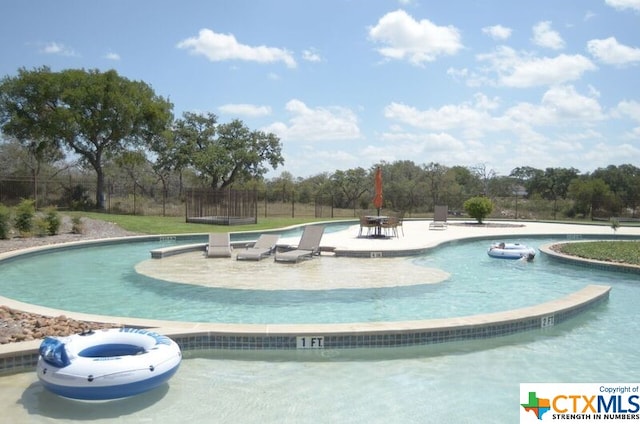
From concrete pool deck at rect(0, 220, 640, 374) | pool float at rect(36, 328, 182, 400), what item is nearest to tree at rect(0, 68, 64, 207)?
concrete pool deck at rect(0, 220, 640, 374)

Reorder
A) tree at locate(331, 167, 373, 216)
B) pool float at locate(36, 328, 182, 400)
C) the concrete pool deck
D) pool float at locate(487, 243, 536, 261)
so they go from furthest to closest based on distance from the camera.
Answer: tree at locate(331, 167, 373, 216) → pool float at locate(487, 243, 536, 261) → the concrete pool deck → pool float at locate(36, 328, 182, 400)

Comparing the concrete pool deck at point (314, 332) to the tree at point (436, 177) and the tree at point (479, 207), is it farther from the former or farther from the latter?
the tree at point (436, 177)

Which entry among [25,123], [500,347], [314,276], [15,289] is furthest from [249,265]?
[25,123]

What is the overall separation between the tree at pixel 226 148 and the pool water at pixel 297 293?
24.1 meters

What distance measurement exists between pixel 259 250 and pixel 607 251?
9.21 meters

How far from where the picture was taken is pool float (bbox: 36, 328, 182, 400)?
4387 mm

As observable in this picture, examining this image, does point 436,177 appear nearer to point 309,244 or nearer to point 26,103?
point 26,103

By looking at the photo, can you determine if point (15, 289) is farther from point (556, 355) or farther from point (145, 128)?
point (145, 128)

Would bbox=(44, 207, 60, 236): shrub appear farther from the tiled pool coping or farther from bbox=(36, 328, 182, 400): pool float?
bbox=(36, 328, 182, 400): pool float

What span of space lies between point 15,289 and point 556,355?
9041mm

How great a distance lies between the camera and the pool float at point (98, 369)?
439cm

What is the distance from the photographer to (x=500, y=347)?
20.7 feet

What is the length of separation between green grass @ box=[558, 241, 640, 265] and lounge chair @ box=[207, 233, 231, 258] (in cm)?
889

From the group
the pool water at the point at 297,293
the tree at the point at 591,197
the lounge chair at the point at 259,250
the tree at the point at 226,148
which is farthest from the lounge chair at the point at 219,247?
the tree at the point at 591,197
